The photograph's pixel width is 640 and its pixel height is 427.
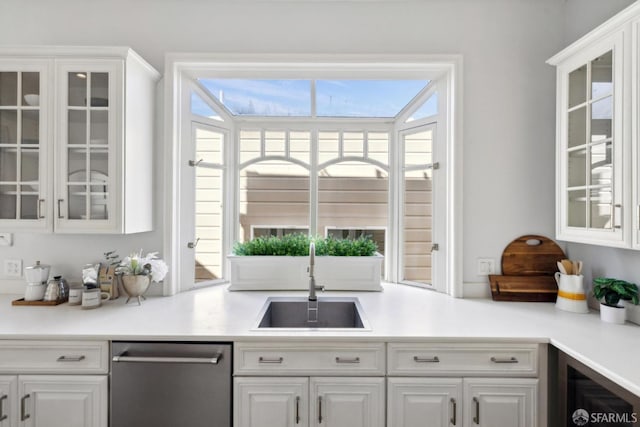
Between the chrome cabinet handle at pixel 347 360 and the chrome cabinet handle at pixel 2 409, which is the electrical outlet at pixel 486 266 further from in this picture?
the chrome cabinet handle at pixel 2 409

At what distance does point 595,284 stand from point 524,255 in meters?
0.40

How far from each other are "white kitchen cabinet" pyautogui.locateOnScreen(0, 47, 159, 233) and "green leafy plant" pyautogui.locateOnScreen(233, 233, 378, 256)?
0.78 meters

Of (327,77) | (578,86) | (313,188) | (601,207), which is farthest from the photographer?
(313,188)

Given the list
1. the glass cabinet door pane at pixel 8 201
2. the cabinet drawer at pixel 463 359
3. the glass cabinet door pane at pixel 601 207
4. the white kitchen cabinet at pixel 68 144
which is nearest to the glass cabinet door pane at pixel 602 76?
the glass cabinet door pane at pixel 601 207

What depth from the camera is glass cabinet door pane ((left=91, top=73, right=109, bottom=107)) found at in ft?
5.77

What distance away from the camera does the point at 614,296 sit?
5.31 ft

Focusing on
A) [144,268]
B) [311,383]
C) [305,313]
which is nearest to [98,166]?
[144,268]

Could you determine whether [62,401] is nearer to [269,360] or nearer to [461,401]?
[269,360]

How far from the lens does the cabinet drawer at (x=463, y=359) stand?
1440 mm

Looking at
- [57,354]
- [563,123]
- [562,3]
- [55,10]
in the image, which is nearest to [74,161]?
[57,354]

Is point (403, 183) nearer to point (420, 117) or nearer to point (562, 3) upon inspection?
point (420, 117)

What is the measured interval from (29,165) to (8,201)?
22 centimetres

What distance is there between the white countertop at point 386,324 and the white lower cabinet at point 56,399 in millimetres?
194

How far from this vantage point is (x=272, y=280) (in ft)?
7.25
